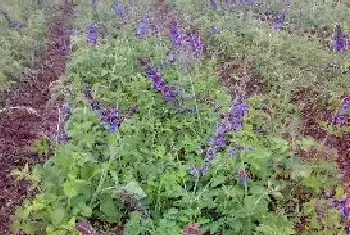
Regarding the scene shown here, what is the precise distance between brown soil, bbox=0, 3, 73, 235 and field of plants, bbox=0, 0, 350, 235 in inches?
0.7

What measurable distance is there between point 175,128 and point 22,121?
6.26ft

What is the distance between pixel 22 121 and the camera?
639 centimetres

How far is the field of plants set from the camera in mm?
→ 4422

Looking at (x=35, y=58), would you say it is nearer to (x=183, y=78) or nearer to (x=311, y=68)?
(x=183, y=78)

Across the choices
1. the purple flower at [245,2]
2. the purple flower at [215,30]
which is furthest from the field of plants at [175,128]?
the purple flower at [245,2]

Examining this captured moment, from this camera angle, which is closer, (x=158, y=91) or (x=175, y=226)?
(x=175, y=226)

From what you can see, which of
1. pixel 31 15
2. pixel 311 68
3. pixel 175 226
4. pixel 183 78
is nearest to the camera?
pixel 175 226

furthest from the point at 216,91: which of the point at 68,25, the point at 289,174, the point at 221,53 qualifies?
the point at 68,25

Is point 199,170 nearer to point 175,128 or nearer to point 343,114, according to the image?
point 175,128

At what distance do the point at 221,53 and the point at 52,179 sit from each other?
4407 mm

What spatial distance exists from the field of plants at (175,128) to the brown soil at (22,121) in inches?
0.7

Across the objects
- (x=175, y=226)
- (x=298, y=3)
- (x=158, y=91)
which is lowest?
(x=175, y=226)

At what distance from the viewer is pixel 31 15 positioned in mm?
9828

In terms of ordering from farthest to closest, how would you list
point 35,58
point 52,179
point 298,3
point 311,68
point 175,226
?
point 298,3 → point 35,58 → point 311,68 → point 52,179 → point 175,226
